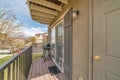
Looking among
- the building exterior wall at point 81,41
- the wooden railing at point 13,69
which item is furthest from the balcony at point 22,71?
the building exterior wall at point 81,41

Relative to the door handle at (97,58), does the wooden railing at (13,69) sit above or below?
below

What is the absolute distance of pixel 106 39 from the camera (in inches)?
69.5

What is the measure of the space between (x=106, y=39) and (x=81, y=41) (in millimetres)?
834

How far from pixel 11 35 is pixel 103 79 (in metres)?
11.3

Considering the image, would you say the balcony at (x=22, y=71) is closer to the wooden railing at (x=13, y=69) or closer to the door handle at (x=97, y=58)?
the wooden railing at (x=13, y=69)

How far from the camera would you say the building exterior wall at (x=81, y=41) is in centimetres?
235

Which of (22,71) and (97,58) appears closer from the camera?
(97,58)

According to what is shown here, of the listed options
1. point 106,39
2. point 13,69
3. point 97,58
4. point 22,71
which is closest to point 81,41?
point 97,58

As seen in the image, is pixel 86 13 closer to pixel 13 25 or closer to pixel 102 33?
pixel 102 33

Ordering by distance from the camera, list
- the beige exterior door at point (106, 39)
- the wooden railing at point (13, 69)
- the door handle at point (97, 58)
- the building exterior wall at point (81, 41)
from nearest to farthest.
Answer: the wooden railing at point (13, 69) < the beige exterior door at point (106, 39) < the door handle at point (97, 58) < the building exterior wall at point (81, 41)

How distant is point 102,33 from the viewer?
185cm

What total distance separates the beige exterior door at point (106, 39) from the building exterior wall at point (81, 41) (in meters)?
0.31

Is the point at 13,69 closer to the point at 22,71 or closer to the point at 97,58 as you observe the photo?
the point at 22,71

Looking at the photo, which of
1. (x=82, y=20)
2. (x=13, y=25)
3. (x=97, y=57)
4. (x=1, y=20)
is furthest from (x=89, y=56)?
(x=13, y=25)
